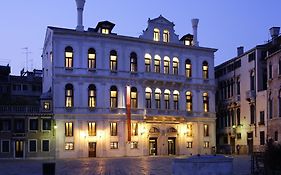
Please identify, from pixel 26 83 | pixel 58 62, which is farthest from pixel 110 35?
pixel 26 83

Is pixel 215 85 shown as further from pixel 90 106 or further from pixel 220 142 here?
pixel 90 106

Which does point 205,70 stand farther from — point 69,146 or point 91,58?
point 69,146

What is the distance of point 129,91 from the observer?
6050 centimetres

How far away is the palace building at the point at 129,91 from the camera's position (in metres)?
57.9

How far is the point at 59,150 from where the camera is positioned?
5684cm

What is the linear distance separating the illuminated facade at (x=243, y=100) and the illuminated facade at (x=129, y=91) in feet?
9.56

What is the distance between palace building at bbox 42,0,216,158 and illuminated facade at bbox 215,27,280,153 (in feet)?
9.48

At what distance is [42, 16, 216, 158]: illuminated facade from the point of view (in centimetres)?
5794

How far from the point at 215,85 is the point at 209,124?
6130 mm

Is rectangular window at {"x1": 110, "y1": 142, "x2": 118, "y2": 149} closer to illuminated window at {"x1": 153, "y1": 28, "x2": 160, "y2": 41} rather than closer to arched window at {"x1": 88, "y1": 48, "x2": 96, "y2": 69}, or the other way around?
arched window at {"x1": 88, "y1": 48, "x2": 96, "y2": 69}

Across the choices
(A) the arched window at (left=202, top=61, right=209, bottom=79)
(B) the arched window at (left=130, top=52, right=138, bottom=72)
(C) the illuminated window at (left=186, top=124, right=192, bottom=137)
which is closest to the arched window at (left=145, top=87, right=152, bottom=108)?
(B) the arched window at (left=130, top=52, right=138, bottom=72)

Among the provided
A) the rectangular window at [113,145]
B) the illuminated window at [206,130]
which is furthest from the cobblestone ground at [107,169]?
the illuminated window at [206,130]

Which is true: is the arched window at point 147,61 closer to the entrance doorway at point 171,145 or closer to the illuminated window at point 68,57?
the entrance doorway at point 171,145

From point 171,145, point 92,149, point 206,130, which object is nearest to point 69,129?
point 92,149
